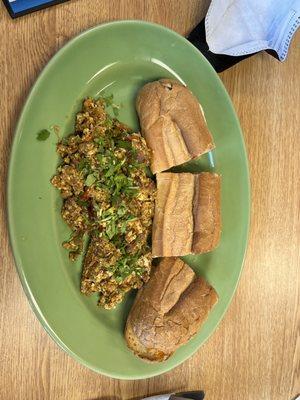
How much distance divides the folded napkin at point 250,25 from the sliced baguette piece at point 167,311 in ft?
1.81

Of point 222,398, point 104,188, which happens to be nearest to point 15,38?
point 104,188

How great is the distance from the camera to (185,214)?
138 cm

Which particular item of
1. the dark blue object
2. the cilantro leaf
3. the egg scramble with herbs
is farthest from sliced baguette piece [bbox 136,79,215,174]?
the dark blue object

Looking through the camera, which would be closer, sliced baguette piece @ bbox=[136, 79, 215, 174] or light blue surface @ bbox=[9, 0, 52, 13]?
light blue surface @ bbox=[9, 0, 52, 13]

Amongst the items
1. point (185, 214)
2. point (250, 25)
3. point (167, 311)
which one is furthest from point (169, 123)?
point (167, 311)

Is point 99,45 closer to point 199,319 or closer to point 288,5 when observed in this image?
point 288,5

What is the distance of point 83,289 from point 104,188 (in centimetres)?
24

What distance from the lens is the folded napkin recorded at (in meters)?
1.39

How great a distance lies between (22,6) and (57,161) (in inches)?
13.4

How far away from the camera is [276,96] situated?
64.1 inches

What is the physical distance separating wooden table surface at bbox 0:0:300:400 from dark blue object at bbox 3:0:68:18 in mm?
22

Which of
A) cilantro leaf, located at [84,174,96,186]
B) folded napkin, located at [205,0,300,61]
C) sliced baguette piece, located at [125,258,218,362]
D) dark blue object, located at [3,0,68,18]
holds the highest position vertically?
dark blue object, located at [3,0,68,18]

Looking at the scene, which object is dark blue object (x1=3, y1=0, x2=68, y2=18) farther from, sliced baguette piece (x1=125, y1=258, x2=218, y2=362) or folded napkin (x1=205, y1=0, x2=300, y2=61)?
sliced baguette piece (x1=125, y1=258, x2=218, y2=362)

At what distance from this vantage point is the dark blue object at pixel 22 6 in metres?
1.23
